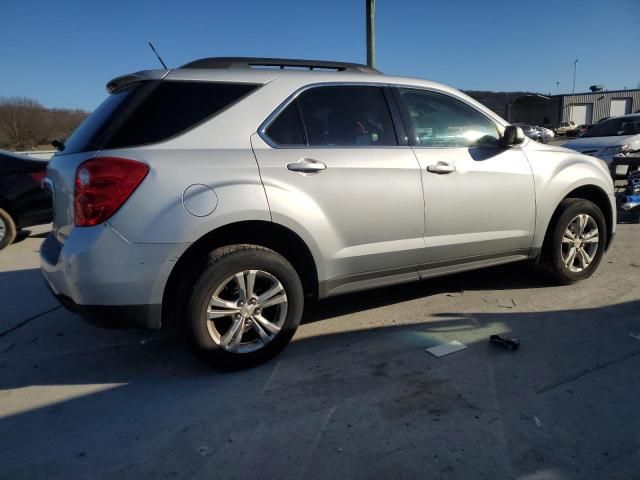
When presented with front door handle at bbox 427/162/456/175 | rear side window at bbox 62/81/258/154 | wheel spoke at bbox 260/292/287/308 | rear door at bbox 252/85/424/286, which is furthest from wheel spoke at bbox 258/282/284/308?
front door handle at bbox 427/162/456/175

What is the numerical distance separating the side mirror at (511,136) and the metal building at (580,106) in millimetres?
54832

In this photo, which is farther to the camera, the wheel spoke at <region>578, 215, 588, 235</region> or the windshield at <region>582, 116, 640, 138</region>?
the windshield at <region>582, 116, 640, 138</region>

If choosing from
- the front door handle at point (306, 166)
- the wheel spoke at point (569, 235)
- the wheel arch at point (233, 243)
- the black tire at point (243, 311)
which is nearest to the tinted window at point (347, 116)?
the front door handle at point (306, 166)

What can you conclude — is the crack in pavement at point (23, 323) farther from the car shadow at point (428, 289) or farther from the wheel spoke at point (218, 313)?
the car shadow at point (428, 289)

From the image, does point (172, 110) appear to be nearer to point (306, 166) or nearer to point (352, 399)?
point (306, 166)

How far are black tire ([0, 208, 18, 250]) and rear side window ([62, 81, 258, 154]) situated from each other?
4552 mm

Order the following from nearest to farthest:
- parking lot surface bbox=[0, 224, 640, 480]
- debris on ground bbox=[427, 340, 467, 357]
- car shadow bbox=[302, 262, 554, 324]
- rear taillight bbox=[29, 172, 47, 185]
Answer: parking lot surface bbox=[0, 224, 640, 480], debris on ground bbox=[427, 340, 467, 357], car shadow bbox=[302, 262, 554, 324], rear taillight bbox=[29, 172, 47, 185]

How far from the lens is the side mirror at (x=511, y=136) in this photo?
376 cm

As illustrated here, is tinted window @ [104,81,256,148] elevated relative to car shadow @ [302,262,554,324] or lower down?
elevated

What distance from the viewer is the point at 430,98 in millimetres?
3666

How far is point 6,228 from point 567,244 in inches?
277

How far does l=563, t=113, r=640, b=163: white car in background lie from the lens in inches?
387

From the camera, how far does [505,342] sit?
316cm

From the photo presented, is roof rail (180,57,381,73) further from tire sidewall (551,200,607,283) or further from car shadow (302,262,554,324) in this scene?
tire sidewall (551,200,607,283)
